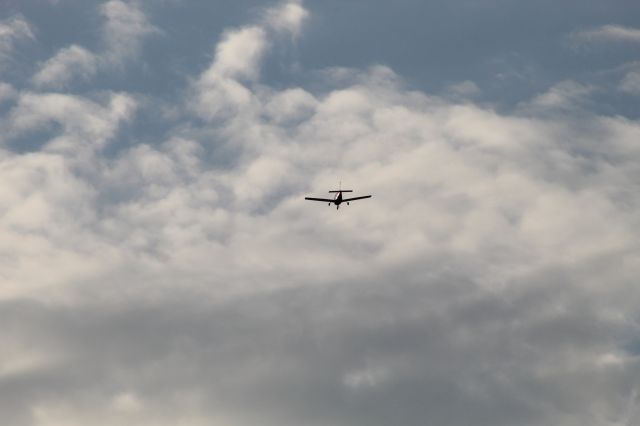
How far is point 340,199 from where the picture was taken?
153m
